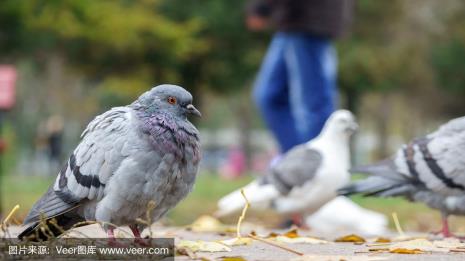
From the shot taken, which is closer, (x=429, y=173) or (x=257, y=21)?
(x=429, y=173)

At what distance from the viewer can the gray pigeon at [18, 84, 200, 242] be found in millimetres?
3748

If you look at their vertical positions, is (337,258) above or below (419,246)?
below

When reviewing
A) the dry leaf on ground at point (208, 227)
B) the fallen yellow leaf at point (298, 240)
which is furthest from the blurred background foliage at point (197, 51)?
the fallen yellow leaf at point (298, 240)

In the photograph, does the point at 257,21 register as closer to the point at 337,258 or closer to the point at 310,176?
the point at 310,176

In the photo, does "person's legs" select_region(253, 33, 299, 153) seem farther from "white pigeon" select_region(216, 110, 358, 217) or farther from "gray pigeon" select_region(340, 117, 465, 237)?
"gray pigeon" select_region(340, 117, 465, 237)

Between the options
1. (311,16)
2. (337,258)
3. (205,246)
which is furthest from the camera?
(311,16)

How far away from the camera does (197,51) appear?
2909 cm

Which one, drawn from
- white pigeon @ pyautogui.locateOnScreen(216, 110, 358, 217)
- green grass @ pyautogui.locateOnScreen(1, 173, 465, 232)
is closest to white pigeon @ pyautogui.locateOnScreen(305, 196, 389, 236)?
white pigeon @ pyautogui.locateOnScreen(216, 110, 358, 217)

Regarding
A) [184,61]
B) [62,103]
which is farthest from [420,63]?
[62,103]

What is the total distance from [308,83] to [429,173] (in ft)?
10.2

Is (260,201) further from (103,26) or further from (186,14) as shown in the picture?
(186,14)

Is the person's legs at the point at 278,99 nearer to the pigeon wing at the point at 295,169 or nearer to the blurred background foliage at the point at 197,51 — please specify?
the pigeon wing at the point at 295,169

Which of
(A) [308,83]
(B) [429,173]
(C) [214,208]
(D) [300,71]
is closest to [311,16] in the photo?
(D) [300,71]

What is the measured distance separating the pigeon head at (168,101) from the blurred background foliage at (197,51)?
966cm
